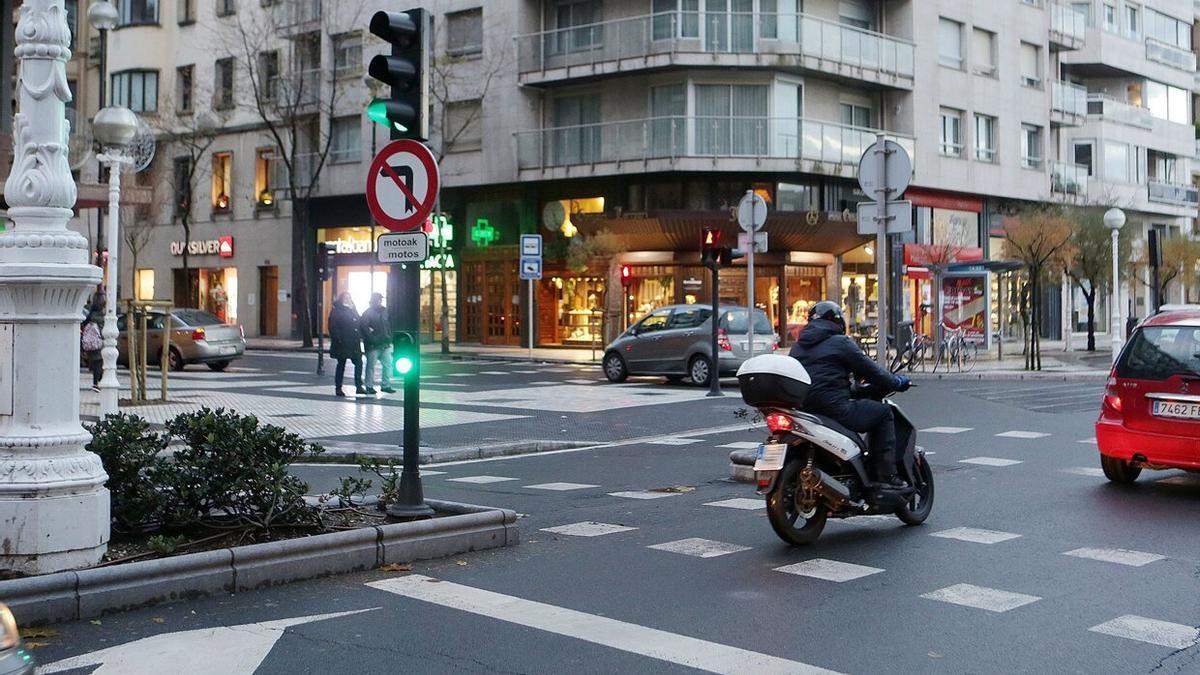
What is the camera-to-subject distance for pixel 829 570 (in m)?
7.36

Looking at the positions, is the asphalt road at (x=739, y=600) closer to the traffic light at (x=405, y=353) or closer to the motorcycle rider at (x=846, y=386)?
the motorcycle rider at (x=846, y=386)

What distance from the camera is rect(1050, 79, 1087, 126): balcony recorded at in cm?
4616

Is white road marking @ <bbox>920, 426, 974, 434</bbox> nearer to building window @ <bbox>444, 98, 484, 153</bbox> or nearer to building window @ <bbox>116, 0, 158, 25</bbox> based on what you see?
building window @ <bbox>444, 98, 484, 153</bbox>

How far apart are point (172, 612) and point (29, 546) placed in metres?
0.80

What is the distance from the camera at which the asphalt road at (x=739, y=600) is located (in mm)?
5457

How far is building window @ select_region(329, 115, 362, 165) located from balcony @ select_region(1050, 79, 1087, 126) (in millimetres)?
25846

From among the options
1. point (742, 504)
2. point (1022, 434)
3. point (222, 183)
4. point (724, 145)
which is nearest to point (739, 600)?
point (742, 504)

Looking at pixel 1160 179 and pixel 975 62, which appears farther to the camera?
pixel 1160 179

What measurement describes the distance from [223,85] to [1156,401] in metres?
45.5

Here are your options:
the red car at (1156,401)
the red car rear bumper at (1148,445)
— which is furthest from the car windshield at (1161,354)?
the red car rear bumper at (1148,445)

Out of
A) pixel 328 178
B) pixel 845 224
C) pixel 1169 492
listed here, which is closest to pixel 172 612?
pixel 1169 492

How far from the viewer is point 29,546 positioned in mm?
6223

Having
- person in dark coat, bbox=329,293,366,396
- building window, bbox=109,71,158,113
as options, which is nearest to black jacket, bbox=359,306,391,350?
person in dark coat, bbox=329,293,366,396

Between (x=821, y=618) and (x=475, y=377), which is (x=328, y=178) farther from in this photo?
(x=821, y=618)
